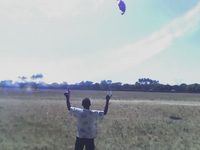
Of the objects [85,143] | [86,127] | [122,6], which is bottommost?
[85,143]

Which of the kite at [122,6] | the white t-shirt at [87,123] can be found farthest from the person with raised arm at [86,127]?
the kite at [122,6]

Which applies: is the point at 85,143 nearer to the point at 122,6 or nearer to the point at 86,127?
the point at 86,127

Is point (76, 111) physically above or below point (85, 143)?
above

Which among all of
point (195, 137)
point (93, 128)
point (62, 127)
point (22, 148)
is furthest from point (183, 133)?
point (93, 128)

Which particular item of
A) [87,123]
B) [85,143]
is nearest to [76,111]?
[87,123]

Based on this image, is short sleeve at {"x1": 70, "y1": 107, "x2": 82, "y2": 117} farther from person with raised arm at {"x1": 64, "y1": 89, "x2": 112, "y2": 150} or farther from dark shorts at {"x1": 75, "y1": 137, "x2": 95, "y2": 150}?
dark shorts at {"x1": 75, "y1": 137, "x2": 95, "y2": 150}

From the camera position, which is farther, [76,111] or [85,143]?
[76,111]

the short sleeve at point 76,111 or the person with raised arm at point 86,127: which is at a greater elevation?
the short sleeve at point 76,111

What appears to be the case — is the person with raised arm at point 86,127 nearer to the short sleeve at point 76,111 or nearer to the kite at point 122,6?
the short sleeve at point 76,111

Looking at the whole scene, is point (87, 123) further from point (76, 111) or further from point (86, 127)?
point (76, 111)

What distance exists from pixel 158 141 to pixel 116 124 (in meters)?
5.35

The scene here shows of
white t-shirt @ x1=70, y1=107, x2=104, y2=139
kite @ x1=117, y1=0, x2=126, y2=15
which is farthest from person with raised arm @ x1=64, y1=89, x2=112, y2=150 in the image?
kite @ x1=117, y1=0, x2=126, y2=15

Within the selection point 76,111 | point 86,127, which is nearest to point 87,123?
point 86,127

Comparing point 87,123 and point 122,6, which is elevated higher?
point 122,6
